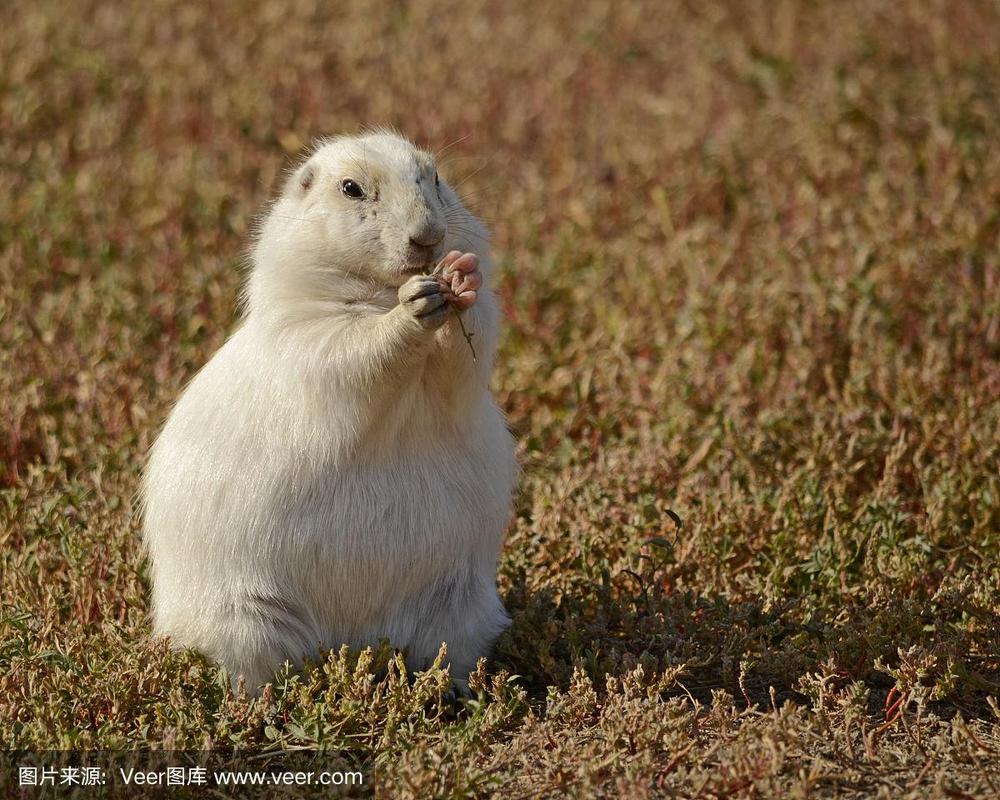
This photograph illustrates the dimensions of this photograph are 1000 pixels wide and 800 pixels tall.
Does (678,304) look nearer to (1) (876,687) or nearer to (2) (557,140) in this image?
(2) (557,140)

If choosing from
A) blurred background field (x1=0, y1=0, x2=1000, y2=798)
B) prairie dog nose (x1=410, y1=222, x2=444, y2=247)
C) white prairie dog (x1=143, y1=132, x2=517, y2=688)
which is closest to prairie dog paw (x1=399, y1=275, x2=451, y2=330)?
white prairie dog (x1=143, y1=132, x2=517, y2=688)

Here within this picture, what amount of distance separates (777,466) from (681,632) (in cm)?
110

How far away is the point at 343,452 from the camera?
151 inches

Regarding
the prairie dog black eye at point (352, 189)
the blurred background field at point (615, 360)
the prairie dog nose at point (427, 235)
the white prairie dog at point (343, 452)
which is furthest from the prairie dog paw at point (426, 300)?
the blurred background field at point (615, 360)

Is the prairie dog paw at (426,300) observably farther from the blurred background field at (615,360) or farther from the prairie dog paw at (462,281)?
the blurred background field at (615,360)

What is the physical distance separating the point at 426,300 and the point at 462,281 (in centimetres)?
11

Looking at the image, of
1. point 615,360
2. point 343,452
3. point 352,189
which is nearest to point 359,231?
point 352,189

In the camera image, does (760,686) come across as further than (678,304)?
No

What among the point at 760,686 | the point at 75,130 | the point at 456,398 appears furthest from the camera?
the point at 75,130

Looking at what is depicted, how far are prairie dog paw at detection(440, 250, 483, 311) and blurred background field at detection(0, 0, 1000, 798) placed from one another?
0.99 metres

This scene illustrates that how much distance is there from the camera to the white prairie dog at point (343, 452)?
3816 millimetres

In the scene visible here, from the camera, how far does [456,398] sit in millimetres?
3930

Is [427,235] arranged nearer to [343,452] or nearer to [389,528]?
[343,452]

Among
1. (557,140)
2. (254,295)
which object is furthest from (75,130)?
(254,295)
